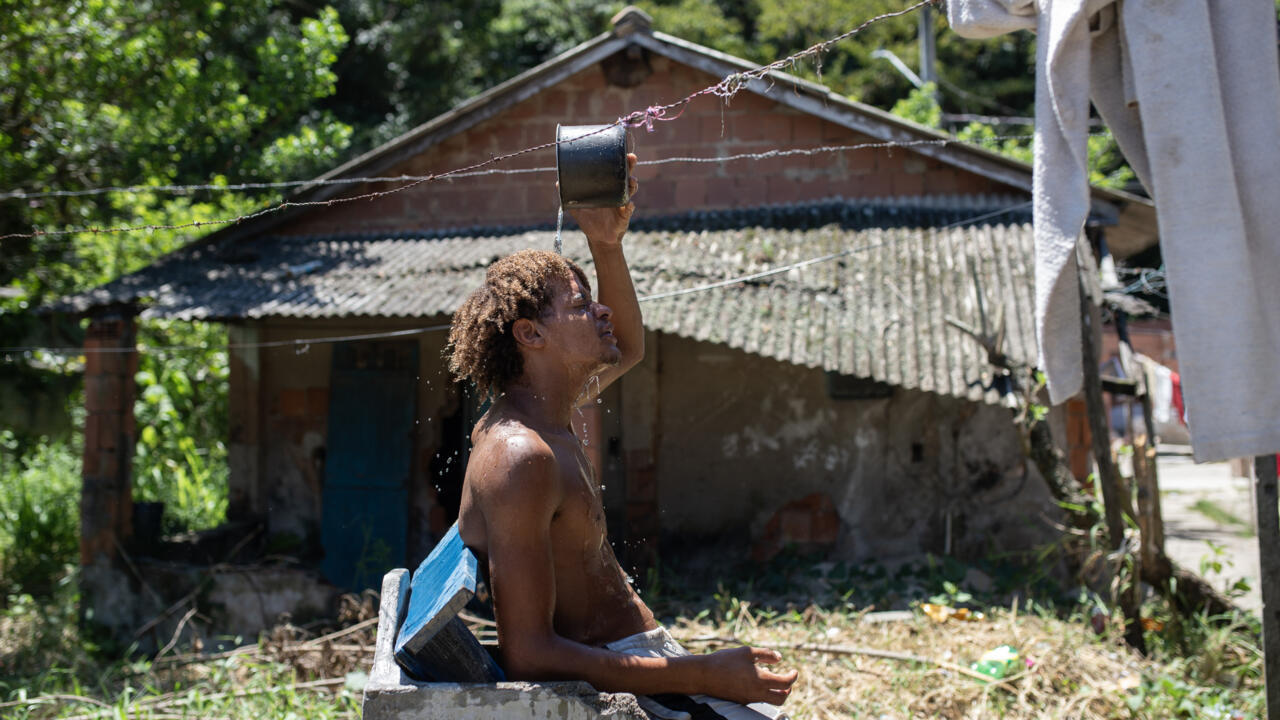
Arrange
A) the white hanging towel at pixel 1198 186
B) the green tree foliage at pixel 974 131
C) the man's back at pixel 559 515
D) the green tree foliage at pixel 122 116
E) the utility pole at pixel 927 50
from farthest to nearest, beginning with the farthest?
the utility pole at pixel 927 50 < the green tree foliage at pixel 974 131 < the green tree foliage at pixel 122 116 < the white hanging towel at pixel 1198 186 < the man's back at pixel 559 515

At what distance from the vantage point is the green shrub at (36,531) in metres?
9.58

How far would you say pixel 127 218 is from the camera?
A: 11.6 metres

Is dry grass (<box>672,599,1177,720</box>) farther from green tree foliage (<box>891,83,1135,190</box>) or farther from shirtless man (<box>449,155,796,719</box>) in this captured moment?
green tree foliage (<box>891,83,1135,190</box>)

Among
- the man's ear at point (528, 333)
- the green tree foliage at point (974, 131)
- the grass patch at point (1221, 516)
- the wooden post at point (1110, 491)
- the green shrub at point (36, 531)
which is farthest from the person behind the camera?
the green tree foliage at point (974, 131)

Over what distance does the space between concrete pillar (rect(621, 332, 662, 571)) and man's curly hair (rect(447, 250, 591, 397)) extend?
627 centimetres

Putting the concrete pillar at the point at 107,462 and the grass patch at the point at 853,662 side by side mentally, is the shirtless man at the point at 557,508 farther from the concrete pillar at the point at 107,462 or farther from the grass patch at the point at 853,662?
the concrete pillar at the point at 107,462

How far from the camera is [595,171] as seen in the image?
293cm

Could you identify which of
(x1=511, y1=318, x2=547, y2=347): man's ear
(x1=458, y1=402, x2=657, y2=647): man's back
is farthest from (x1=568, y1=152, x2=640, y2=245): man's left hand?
(x1=458, y1=402, x2=657, y2=647): man's back

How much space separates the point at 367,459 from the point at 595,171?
6918mm

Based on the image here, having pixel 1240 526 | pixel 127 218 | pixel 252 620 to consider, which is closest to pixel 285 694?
pixel 252 620

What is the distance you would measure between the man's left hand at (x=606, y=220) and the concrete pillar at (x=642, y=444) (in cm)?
604

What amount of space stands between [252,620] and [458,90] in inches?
510

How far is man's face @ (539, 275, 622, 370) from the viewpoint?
8.95 ft

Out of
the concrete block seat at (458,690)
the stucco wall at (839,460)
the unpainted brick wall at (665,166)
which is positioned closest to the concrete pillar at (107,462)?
the unpainted brick wall at (665,166)
